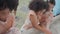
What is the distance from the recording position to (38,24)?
730 millimetres

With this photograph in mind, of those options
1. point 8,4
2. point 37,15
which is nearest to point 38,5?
point 37,15

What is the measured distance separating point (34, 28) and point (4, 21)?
0.20m

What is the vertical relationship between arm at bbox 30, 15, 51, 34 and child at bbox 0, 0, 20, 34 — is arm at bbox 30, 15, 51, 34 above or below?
below

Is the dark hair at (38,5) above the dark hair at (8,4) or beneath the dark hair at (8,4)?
beneath

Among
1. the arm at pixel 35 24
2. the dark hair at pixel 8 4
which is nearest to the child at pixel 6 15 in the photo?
the dark hair at pixel 8 4

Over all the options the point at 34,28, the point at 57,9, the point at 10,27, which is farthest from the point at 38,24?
the point at 57,9

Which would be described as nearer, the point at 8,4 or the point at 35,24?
the point at 8,4

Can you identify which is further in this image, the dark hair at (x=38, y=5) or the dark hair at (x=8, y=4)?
the dark hair at (x=38, y=5)

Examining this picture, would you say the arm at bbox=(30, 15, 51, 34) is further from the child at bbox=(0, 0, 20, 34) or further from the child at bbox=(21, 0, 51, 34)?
the child at bbox=(0, 0, 20, 34)

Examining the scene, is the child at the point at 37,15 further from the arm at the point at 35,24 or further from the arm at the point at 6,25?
the arm at the point at 6,25

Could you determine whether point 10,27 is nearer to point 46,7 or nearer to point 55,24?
point 46,7

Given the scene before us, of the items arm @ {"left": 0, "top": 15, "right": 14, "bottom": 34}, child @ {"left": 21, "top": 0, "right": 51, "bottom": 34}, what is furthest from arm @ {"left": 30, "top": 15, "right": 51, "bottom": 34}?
arm @ {"left": 0, "top": 15, "right": 14, "bottom": 34}

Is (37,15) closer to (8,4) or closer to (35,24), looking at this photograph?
(35,24)

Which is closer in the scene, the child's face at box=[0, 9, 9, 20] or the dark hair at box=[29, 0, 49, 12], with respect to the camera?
the child's face at box=[0, 9, 9, 20]
